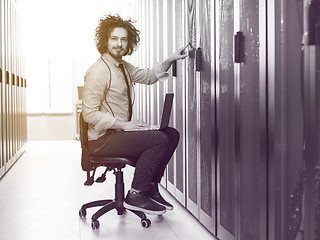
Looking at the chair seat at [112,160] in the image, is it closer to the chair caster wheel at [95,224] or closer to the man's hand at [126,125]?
the man's hand at [126,125]

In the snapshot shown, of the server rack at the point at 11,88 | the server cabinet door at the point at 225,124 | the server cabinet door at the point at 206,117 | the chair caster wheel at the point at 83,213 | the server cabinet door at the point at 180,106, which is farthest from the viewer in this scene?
the server rack at the point at 11,88

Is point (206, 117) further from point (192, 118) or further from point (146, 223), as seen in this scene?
point (146, 223)

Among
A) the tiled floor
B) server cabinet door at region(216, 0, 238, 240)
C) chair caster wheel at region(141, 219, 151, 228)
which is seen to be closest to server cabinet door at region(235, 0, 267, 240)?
server cabinet door at region(216, 0, 238, 240)

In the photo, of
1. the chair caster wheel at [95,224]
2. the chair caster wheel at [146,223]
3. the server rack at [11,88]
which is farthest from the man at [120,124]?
the server rack at [11,88]

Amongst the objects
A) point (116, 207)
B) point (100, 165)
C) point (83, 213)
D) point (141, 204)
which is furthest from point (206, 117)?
point (83, 213)

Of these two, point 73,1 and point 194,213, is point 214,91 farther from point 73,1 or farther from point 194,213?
point 73,1

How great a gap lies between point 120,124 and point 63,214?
919mm

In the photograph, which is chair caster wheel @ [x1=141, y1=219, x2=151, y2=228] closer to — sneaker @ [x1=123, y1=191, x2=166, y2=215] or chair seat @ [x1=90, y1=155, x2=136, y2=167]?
sneaker @ [x1=123, y1=191, x2=166, y2=215]

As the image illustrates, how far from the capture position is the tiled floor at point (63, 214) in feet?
8.98

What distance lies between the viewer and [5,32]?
5.26 metres

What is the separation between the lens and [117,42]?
304cm

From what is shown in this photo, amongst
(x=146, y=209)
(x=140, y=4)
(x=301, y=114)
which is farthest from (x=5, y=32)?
(x=301, y=114)

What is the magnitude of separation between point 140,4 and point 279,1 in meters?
3.97

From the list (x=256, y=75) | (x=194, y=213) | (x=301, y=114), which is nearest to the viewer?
(x=301, y=114)
